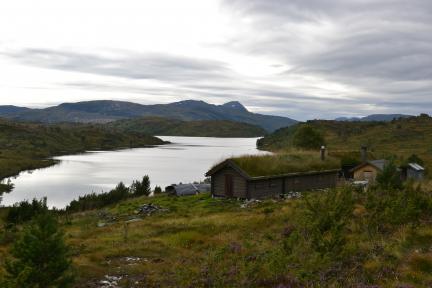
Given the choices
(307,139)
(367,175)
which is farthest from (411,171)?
(307,139)

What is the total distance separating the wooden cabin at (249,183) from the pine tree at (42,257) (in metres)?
32.3

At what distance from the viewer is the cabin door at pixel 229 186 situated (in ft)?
153

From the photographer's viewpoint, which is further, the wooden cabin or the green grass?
the wooden cabin

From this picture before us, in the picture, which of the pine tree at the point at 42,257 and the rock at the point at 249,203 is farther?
the rock at the point at 249,203

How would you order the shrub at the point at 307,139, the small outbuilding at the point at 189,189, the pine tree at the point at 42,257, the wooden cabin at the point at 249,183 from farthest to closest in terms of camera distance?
the shrub at the point at 307,139 → the small outbuilding at the point at 189,189 → the wooden cabin at the point at 249,183 → the pine tree at the point at 42,257

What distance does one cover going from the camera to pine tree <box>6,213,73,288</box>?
12258 millimetres

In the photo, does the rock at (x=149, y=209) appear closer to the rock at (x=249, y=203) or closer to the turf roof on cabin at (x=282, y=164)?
the rock at (x=249, y=203)

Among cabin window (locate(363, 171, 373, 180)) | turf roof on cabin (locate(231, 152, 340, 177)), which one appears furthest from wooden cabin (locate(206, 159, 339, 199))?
cabin window (locate(363, 171, 373, 180))

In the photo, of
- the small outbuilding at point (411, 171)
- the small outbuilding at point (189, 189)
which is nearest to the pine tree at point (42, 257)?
the small outbuilding at point (189, 189)

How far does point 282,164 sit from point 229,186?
22.7 ft

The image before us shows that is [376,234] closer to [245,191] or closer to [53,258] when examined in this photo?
[53,258]

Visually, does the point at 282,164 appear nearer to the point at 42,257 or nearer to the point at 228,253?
the point at 228,253

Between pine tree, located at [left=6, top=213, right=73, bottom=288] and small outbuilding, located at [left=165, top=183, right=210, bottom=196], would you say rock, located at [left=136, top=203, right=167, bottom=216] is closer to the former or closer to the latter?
small outbuilding, located at [left=165, top=183, right=210, bottom=196]

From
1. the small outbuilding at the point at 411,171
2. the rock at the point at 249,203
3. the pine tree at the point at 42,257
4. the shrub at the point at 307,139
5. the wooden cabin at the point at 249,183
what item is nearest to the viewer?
the pine tree at the point at 42,257
